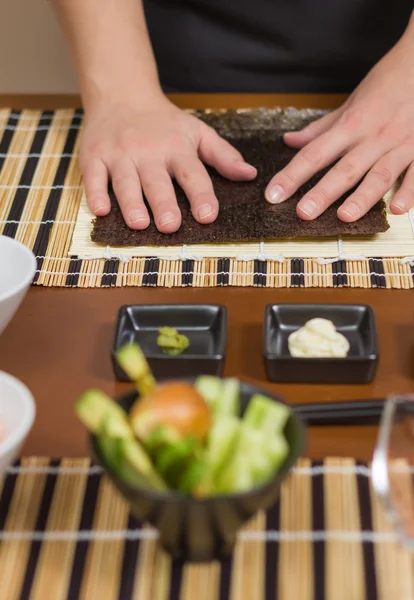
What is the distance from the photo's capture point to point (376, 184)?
1.25 meters

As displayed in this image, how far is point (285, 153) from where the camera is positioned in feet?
4.54

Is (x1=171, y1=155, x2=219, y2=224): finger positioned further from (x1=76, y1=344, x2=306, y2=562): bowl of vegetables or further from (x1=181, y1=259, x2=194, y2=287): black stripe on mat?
(x1=76, y1=344, x2=306, y2=562): bowl of vegetables

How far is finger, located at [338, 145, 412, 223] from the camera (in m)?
1.21

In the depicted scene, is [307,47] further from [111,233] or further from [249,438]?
[249,438]

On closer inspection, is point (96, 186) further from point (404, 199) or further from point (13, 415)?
point (13, 415)

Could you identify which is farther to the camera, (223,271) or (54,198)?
(54,198)

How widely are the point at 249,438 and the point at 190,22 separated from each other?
1142 mm

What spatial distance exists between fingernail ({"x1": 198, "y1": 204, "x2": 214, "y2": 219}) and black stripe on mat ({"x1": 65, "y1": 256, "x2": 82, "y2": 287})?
19cm

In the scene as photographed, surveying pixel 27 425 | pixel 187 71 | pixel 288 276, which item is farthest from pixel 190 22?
pixel 27 425

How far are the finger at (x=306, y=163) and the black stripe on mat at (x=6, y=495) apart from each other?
593 millimetres

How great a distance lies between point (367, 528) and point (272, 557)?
9 centimetres

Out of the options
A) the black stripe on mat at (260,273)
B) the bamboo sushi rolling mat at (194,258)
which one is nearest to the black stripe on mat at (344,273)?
A: the bamboo sushi rolling mat at (194,258)

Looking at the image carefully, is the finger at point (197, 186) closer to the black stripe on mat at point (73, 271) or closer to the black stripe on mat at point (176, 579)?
the black stripe on mat at point (73, 271)

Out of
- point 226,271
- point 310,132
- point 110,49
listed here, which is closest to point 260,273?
point 226,271
